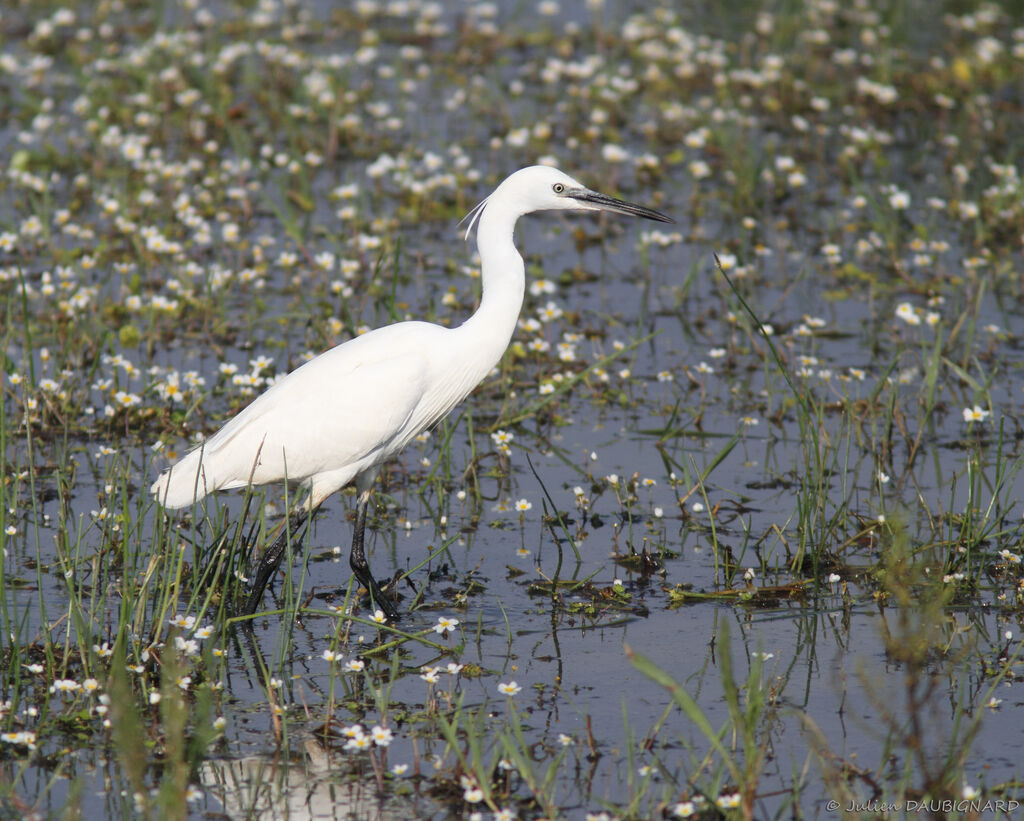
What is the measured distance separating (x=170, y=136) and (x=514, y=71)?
11.5ft

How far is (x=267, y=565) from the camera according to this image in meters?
4.92

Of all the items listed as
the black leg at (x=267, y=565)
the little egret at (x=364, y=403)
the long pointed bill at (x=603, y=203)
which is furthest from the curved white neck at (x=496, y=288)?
the black leg at (x=267, y=565)

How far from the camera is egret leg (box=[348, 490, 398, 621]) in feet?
16.0

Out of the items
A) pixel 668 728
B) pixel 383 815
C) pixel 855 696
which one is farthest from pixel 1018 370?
pixel 383 815

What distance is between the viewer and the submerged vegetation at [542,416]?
383 cm

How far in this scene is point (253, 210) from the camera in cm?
923

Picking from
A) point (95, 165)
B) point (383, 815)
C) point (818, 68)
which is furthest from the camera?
point (818, 68)

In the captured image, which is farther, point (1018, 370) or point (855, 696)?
point (1018, 370)

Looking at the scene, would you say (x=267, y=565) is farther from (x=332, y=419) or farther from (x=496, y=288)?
(x=496, y=288)

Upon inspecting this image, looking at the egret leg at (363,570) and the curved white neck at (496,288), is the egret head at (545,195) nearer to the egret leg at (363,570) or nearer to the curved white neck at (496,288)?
the curved white neck at (496,288)

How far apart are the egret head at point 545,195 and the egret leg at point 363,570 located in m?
1.22

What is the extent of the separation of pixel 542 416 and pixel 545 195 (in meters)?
1.76

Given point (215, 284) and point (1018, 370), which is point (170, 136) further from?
point (1018, 370)

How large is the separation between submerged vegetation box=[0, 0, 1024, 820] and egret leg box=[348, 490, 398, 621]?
9cm
